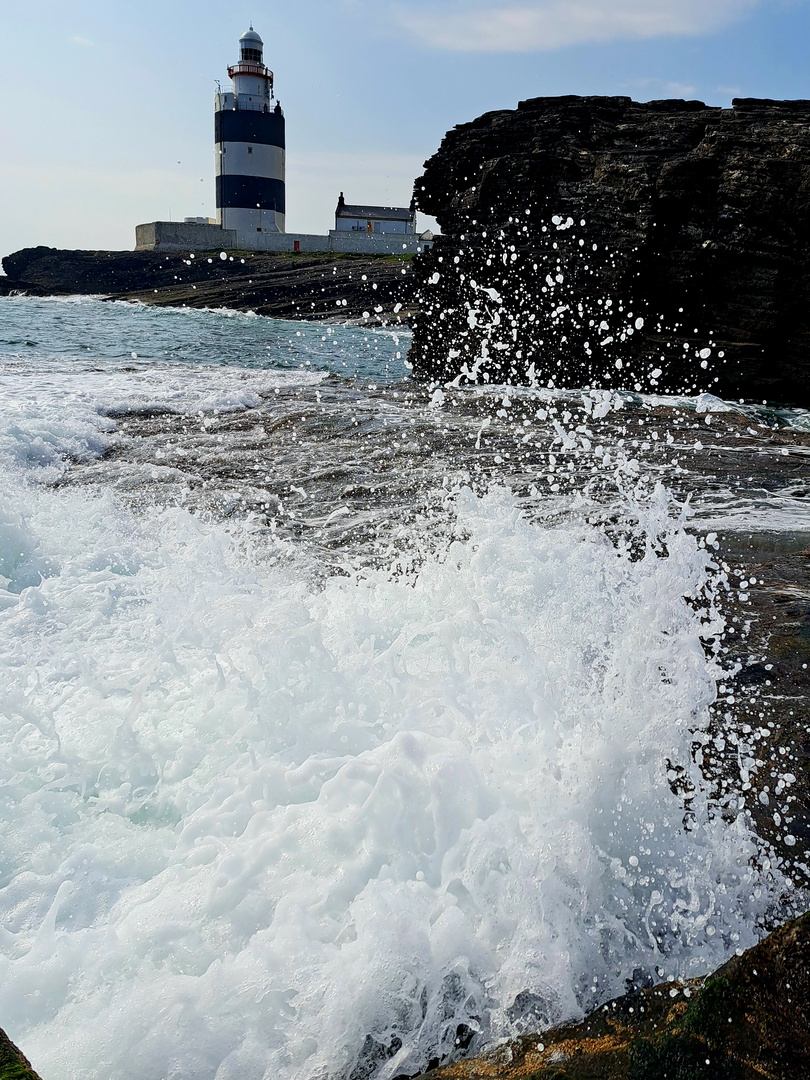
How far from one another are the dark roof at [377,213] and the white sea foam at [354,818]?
2443 inches

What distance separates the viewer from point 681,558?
4.02 meters

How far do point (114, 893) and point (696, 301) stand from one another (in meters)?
14.4

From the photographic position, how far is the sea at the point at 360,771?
2170mm

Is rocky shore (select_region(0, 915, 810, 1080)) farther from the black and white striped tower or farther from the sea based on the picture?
the black and white striped tower

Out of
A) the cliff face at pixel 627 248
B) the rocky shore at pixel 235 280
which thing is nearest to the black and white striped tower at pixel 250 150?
the rocky shore at pixel 235 280

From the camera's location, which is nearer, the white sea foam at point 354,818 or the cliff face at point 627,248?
the white sea foam at point 354,818

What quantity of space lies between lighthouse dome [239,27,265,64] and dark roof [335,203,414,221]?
37.4 ft

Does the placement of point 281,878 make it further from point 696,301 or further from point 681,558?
point 696,301

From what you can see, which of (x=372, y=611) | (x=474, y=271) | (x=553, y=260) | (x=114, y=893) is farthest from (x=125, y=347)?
(x=114, y=893)

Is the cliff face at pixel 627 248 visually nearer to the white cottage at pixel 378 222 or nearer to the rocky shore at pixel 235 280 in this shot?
the rocky shore at pixel 235 280

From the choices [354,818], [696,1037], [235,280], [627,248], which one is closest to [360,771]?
[354,818]

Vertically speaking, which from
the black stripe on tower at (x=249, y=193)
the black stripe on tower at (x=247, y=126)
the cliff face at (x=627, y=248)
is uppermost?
the black stripe on tower at (x=247, y=126)

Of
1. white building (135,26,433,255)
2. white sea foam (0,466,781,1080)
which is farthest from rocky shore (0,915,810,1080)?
white building (135,26,433,255)

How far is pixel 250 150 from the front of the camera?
54781mm
